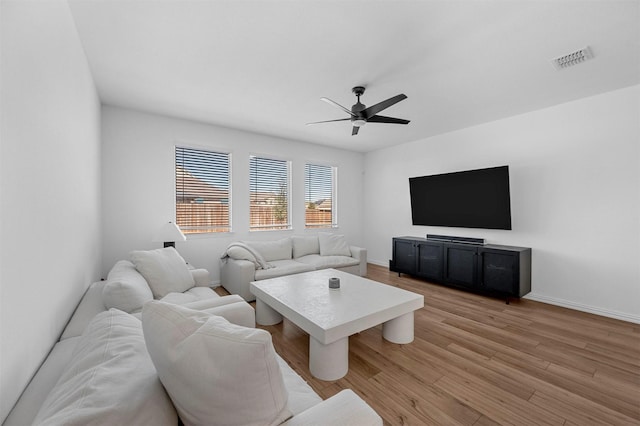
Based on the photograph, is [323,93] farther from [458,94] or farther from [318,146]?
[318,146]

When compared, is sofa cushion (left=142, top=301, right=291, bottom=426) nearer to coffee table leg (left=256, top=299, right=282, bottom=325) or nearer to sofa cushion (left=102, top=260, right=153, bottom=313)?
sofa cushion (left=102, top=260, right=153, bottom=313)

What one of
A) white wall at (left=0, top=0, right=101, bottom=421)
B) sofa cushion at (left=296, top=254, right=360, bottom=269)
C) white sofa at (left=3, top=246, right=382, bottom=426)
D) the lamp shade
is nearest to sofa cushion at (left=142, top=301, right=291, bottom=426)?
white sofa at (left=3, top=246, right=382, bottom=426)

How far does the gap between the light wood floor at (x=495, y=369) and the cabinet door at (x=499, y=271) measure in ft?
1.52

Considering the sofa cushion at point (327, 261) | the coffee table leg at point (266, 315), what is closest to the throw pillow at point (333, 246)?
the sofa cushion at point (327, 261)

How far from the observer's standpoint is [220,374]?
710mm

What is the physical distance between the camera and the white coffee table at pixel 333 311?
1.94 meters

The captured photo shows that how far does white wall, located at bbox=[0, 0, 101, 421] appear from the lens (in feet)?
2.93

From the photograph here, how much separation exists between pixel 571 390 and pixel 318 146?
4.89 meters

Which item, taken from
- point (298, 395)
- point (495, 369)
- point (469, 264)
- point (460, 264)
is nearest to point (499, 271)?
point (469, 264)

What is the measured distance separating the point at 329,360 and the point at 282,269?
194 centimetres

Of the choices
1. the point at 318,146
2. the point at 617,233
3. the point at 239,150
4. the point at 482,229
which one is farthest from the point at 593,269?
the point at 239,150

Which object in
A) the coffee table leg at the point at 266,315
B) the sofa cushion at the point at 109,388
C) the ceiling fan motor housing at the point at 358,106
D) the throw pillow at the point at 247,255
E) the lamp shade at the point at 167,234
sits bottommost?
the coffee table leg at the point at 266,315

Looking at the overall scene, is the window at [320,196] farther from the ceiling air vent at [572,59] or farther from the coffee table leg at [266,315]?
the ceiling air vent at [572,59]

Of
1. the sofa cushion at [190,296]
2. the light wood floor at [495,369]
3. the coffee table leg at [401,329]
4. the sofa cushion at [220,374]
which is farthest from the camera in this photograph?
the coffee table leg at [401,329]
